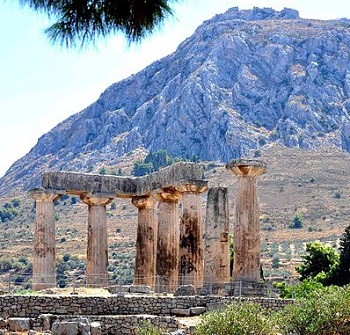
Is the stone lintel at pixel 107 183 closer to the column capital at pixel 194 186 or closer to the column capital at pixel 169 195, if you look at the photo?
the column capital at pixel 169 195

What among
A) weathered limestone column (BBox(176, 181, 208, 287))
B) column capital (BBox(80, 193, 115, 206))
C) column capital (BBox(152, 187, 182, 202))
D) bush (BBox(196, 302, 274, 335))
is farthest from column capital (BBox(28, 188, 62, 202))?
bush (BBox(196, 302, 274, 335))

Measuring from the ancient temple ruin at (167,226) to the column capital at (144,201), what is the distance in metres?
0.04

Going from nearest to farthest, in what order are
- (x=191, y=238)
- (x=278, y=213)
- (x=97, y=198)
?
(x=191, y=238), (x=97, y=198), (x=278, y=213)

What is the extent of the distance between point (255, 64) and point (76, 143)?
43517mm

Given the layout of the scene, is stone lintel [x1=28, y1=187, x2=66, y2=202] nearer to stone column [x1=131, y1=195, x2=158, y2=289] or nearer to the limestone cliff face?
stone column [x1=131, y1=195, x2=158, y2=289]

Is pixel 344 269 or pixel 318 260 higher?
pixel 318 260

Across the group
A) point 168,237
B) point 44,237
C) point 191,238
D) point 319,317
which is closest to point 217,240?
point 191,238

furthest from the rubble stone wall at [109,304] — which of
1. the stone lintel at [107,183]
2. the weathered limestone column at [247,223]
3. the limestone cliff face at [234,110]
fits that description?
the limestone cliff face at [234,110]

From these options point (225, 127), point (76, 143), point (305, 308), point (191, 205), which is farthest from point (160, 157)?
point (305, 308)

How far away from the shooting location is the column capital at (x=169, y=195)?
1436 inches

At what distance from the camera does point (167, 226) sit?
37344mm

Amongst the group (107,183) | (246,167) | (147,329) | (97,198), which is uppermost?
(246,167)

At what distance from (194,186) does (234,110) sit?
148756 mm

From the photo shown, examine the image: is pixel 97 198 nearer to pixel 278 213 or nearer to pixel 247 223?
pixel 247 223
